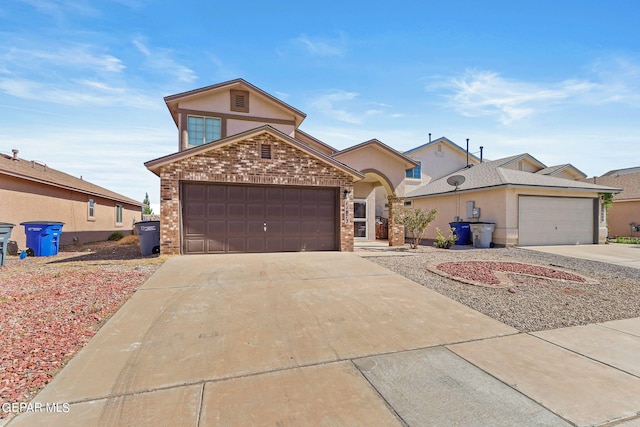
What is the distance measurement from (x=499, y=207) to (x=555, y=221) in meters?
3.21

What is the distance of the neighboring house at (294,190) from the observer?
1039 cm

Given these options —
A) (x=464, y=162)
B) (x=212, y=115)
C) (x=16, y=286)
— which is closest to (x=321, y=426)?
(x=16, y=286)

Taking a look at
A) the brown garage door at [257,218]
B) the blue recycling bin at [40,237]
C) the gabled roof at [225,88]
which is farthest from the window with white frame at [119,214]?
the brown garage door at [257,218]

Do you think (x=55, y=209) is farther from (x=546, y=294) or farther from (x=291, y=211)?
(x=546, y=294)

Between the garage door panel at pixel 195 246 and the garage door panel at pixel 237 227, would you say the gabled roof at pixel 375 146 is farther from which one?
the garage door panel at pixel 195 246

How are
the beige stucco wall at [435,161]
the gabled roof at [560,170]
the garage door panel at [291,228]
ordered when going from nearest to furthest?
the garage door panel at [291,228], the gabled roof at [560,170], the beige stucco wall at [435,161]

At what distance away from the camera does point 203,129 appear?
563 inches

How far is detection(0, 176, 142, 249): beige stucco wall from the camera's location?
39.9ft

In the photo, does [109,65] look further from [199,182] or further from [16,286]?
[16,286]

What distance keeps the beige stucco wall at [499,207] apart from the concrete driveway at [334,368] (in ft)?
33.4

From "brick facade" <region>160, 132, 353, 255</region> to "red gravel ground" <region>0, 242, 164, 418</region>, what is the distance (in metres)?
2.07

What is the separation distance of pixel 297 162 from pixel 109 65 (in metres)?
6.50

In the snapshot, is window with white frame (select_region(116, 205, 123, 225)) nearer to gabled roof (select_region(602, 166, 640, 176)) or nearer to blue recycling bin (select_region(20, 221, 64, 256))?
blue recycling bin (select_region(20, 221, 64, 256))

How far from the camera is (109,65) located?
912cm
